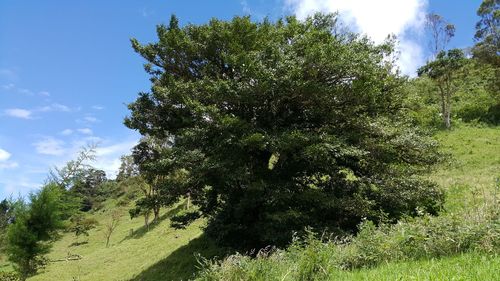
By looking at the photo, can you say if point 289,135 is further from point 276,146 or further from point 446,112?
point 446,112

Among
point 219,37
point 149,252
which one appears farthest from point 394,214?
point 149,252

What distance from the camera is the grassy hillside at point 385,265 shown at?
5766 millimetres

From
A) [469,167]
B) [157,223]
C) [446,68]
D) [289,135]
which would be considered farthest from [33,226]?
[446,68]

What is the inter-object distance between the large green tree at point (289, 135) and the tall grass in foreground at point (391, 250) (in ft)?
22.1

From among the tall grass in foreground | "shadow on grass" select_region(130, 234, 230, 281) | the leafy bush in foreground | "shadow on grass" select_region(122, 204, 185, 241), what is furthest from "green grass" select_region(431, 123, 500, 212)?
"shadow on grass" select_region(122, 204, 185, 241)

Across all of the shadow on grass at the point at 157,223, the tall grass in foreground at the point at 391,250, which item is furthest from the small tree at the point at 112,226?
the tall grass in foreground at the point at 391,250

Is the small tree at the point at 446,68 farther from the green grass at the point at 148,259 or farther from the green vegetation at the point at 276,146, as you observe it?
the green grass at the point at 148,259

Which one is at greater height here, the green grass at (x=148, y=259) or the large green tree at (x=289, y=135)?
the large green tree at (x=289, y=135)

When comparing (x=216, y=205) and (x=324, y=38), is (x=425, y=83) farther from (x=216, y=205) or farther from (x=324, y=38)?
(x=216, y=205)

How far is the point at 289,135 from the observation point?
1521 centimetres

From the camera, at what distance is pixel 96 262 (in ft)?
95.6

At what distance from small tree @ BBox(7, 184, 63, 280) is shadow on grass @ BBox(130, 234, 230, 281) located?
7.12m

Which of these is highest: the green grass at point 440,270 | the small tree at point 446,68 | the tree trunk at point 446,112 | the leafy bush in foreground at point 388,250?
the small tree at point 446,68

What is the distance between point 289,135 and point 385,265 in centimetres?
868
